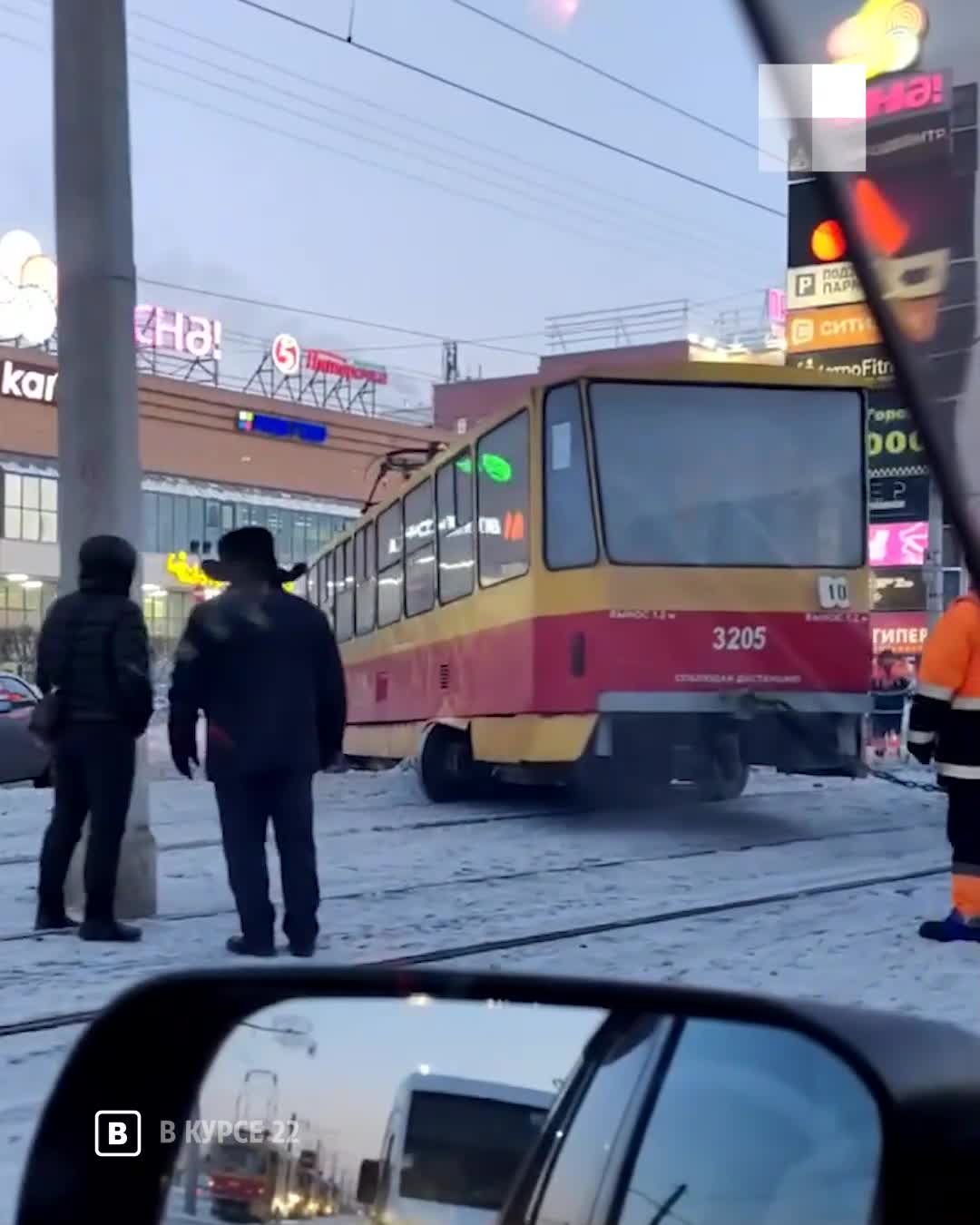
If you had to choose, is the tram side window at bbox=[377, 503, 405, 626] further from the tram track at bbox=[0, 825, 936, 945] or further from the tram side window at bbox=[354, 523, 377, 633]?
the tram track at bbox=[0, 825, 936, 945]

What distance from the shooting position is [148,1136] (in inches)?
74.8

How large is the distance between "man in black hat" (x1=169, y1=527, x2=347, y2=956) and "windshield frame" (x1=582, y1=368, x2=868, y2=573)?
15.3 feet

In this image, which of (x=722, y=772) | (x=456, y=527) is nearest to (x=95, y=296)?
(x=456, y=527)

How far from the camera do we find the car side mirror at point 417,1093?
1.64 metres

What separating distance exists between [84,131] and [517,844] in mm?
5249

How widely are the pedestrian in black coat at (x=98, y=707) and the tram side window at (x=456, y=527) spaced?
19.1 ft

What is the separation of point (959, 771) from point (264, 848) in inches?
113

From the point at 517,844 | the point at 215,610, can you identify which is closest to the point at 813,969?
the point at 215,610

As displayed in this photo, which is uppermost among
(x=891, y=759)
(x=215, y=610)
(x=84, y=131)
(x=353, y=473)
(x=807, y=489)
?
(x=353, y=473)

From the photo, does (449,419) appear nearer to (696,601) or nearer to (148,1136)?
(696,601)

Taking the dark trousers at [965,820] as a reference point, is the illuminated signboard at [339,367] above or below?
above

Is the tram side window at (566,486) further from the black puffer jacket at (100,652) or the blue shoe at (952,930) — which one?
the black puffer jacket at (100,652)

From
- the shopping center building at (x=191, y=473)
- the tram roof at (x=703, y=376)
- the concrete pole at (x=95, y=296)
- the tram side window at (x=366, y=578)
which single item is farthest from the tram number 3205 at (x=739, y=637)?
the shopping center building at (x=191, y=473)

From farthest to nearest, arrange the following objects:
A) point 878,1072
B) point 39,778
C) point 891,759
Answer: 1. point 891,759
2. point 39,778
3. point 878,1072
